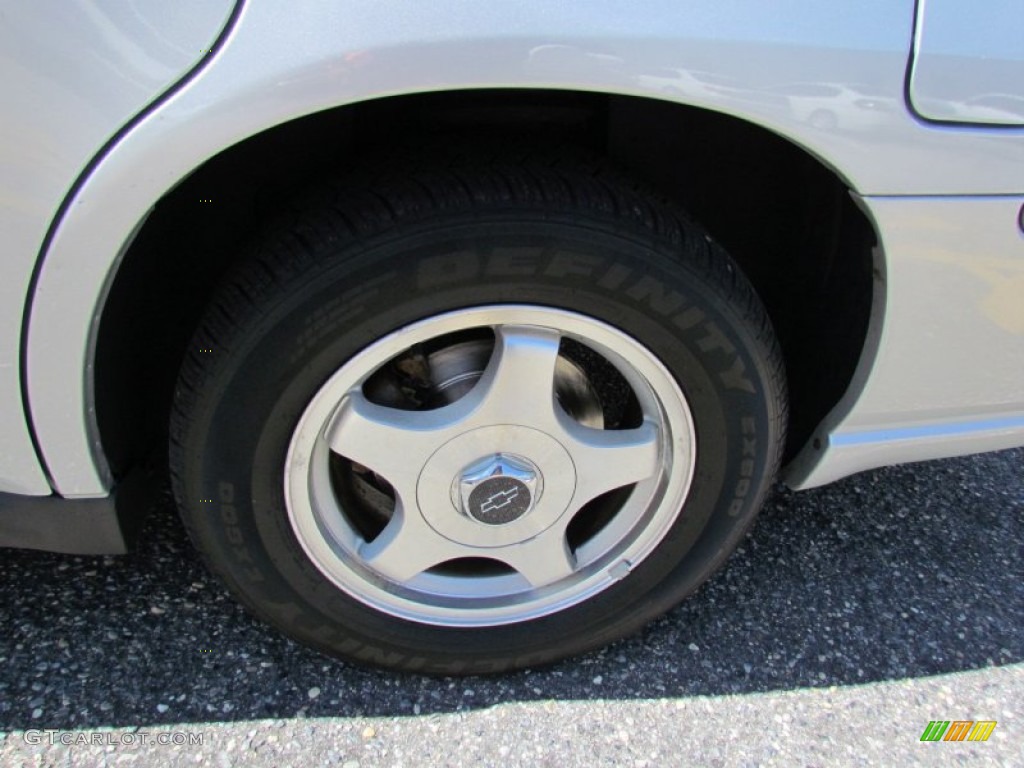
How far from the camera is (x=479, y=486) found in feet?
5.03

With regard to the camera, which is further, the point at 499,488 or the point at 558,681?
the point at 558,681

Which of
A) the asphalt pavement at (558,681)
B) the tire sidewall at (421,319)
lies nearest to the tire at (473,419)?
the tire sidewall at (421,319)

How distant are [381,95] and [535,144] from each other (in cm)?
39

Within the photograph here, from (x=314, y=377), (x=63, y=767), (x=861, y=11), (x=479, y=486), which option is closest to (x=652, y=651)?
(x=479, y=486)

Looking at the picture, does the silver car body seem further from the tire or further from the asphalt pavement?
the asphalt pavement

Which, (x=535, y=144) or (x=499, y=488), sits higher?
(x=535, y=144)

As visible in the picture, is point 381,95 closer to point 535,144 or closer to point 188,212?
point 535,144

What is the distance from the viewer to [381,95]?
1155 millimetres

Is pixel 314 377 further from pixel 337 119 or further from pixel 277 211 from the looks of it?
pixel 337 119

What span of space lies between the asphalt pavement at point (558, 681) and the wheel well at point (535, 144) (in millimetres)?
383

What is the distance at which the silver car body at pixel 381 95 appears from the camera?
3.64 ft

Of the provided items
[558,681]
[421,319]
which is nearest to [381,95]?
[421,319]

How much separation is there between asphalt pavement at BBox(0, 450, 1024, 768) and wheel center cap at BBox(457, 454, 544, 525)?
1.28 ft

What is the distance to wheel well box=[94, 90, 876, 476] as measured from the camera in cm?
147
